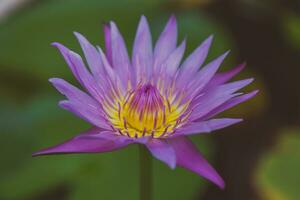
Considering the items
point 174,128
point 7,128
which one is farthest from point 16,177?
point 174,128

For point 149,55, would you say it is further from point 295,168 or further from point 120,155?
point 295,168

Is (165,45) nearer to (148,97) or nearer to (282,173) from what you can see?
(148,97)

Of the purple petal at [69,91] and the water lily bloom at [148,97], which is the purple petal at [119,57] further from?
the purple petal at [69,91]

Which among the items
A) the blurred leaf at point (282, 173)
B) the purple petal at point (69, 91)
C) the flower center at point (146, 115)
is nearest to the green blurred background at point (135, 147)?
the blurred leaf at point (282, 173)

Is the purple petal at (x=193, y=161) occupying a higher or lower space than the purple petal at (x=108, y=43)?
lower

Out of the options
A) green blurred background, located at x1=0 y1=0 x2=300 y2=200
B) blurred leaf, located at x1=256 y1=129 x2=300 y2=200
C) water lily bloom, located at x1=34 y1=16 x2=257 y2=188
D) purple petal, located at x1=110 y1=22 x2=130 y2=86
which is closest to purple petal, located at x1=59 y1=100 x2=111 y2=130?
water lily bloom, located at x1=34 y1=16 x2=257 y2=188

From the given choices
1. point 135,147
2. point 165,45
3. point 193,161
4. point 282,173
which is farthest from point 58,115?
point 193,161
